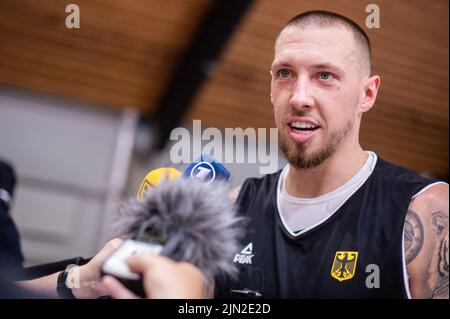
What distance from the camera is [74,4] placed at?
1.34 metres

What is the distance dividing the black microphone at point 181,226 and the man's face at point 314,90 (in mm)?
349

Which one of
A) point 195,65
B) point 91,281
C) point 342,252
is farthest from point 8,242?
point 195,65

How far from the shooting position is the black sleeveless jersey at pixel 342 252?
1.07 m

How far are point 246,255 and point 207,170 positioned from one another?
34 cm

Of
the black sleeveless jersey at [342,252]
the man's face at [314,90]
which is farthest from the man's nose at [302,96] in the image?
the black sleeveless jersey at [342,252]

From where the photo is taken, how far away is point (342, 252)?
1.14m

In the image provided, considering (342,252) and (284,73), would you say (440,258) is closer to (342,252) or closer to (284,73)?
(342,252)

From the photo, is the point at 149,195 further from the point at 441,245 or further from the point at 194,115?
the point at 194,115

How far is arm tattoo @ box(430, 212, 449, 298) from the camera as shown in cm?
103

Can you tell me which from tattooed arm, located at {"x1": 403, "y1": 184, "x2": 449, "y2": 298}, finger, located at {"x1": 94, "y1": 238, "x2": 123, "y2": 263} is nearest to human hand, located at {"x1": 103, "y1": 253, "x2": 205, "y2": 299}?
finger, located at {"x1": 94, "y1": 238, "x2": 123, "y2": 263}

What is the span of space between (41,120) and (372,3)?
4.64m

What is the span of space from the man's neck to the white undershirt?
0.4 inches

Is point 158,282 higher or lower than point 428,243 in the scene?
lower

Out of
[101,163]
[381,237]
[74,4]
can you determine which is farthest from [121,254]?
[101,163]
